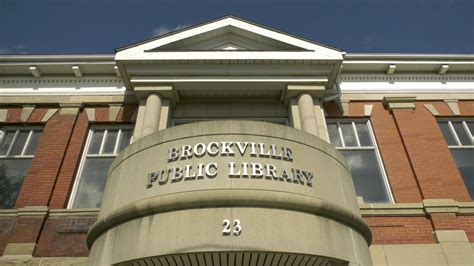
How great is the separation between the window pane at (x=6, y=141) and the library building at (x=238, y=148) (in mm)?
42

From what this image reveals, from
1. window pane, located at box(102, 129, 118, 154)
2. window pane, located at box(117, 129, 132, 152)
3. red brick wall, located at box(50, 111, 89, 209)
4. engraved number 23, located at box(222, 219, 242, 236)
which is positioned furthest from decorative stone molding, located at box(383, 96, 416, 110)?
red brick wall, located at box(50, 111, 89, 209)

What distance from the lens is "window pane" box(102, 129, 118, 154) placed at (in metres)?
11.3

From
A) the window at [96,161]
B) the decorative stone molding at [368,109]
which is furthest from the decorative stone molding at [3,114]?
the decorative stone molding at [368,109]

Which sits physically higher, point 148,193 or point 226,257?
point 148,193

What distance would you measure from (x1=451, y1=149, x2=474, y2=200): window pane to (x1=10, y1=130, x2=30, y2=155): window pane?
13838 mm

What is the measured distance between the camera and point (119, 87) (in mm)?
12375

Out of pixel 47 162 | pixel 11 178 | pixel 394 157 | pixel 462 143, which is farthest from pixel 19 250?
pixel 462 143

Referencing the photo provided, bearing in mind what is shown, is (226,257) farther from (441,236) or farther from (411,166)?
(411,166)

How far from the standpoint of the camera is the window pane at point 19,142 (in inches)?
448

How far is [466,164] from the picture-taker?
1128 centimetres

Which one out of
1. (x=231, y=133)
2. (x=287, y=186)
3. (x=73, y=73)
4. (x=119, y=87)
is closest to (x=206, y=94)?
(x=119, y=87)

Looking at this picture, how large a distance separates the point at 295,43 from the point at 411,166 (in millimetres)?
5192

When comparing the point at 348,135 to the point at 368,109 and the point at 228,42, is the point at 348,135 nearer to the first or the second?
Answer: the point at 368,109

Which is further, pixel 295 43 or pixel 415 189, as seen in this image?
pixel 295 43
